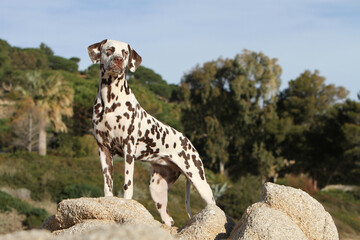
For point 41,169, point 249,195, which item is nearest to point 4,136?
point 41,169

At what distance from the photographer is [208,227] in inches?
197

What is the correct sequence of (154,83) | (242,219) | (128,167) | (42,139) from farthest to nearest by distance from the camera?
1. (154,83)
2. (42,139)
3. (128,167)
4. (242,219)

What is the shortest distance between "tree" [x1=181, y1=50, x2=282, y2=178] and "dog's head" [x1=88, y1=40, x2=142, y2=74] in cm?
3631

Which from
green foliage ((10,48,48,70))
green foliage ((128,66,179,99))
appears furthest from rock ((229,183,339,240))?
green foliage ((10,48,48,70))

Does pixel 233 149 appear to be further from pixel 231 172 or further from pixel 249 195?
pixel 249 195

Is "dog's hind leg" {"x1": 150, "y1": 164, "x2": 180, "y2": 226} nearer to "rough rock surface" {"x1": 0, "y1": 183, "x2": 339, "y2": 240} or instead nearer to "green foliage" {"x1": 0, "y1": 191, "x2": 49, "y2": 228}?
"rough rock surface" {"x1": 0, "y1": 183, "x2": 339, "y2": 240}

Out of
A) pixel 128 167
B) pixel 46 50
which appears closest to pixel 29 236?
pixel 128 167

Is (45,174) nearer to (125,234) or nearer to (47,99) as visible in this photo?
(47,99)

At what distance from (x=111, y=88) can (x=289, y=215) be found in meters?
2.62

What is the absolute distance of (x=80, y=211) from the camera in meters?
5.04

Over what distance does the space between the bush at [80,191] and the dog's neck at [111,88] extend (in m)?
14.4

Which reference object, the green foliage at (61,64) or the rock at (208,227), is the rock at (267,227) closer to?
the rock at (208,227)

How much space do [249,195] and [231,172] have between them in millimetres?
24287

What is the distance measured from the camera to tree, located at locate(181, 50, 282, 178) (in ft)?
142
